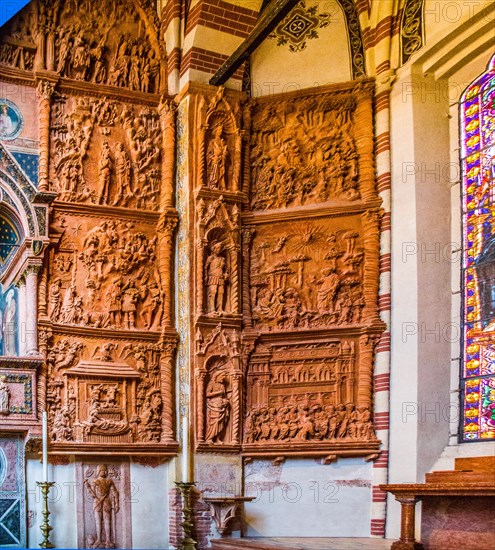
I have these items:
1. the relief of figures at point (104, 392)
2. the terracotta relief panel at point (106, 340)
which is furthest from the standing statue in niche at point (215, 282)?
the relief of figures at point (104, 392)

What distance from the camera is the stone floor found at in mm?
9461

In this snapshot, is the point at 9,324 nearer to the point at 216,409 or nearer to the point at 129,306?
the point at 129,306

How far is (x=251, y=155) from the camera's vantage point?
12.1 metres

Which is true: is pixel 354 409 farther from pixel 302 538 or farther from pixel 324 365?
pixel 302 538

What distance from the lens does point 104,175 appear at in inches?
456

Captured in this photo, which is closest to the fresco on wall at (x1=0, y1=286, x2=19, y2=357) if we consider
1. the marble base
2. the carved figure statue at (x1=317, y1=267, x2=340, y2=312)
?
the carved figure statue at (x1=317, y1=267, x2=340, y2=312)

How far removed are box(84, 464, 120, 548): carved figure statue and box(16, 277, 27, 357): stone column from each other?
1.70 metres

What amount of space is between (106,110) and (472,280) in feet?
17.2

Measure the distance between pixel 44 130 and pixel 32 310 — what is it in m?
2.34

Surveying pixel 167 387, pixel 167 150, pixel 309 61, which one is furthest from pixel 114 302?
pixel 309 61

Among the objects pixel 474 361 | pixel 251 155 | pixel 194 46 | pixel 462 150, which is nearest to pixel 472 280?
pixel 474 361

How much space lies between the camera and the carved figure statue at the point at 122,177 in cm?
1171

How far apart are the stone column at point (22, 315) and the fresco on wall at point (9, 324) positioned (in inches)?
2.3

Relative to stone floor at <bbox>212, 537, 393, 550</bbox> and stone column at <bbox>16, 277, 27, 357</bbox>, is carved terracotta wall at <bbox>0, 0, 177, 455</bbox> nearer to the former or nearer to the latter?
stone column at <bbox>16, 277, 27, 357</bbox>
